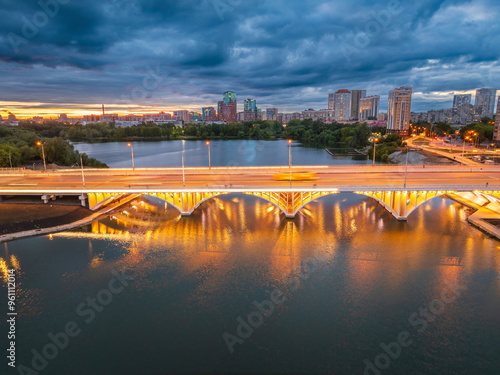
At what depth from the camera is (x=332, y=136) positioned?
129 meters

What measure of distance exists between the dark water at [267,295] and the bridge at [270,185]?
2.72 meters

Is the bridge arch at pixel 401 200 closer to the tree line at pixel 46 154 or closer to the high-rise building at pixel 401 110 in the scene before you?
the tree line at pixel 46 154

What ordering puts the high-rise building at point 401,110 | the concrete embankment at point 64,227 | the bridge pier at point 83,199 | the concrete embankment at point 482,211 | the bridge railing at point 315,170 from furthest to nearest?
the high-rise building at point 401,110
the bridge railing at point 315,170
the bridge pier at point 83,199
the concrete embankment at point 482,211
the concrete embankment at point 64,227

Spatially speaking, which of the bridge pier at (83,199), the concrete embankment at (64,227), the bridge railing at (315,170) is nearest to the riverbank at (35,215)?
the bridge pier at (83,199)

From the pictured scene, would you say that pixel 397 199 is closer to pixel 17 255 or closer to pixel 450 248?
pixel 450 248

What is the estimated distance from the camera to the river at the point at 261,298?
15.0 metres

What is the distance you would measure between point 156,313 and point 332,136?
397ft

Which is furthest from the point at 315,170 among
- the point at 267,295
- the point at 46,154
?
the point at 46,154

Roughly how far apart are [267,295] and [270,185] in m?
14.0

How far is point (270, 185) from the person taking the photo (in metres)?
31.9

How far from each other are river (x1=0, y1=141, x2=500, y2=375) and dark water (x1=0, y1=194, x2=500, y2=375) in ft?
0.27

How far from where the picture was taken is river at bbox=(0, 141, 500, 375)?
15.0 metres

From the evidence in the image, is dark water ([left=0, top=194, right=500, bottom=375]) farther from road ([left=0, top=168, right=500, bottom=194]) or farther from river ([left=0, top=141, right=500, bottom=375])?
road ([left=0, top=168, right=500, bottom=194])

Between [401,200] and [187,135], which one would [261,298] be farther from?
[187,135]
